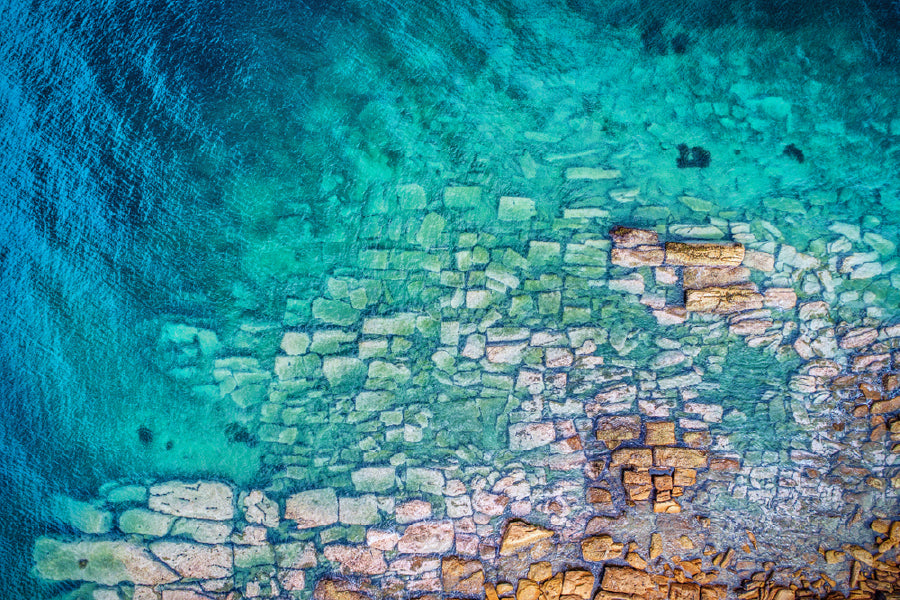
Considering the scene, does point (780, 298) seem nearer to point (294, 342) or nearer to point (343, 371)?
point (343, 371)

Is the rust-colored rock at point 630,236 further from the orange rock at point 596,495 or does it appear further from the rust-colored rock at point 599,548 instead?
the rust-colored rock at point 599,548

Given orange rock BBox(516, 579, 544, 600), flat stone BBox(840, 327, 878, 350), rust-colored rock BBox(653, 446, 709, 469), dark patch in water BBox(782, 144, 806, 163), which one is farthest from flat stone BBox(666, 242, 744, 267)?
orange rock BBox(516, 579, 544, 600)

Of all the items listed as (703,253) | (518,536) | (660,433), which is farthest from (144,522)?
(703,253)

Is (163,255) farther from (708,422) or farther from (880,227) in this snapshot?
(880,227)

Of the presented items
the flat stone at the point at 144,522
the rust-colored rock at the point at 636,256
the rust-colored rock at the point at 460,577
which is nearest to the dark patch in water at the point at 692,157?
the rust-colored rock at the point at 636,256

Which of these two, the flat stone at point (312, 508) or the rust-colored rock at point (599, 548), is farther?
the rust-colored rock at point (599, 548)

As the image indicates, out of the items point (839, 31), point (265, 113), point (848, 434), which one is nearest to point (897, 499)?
point (848, 434)
